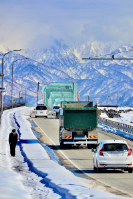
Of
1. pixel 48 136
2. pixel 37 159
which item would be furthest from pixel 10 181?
pixel 48 136

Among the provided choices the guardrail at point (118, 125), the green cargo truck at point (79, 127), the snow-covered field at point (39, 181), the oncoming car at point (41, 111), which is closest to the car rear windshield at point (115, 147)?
the snow-covered field at point (39, 181)

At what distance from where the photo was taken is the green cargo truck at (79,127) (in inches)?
1176

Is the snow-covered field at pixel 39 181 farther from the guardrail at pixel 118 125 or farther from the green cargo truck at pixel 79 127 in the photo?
the guardrail at pixel 118 125

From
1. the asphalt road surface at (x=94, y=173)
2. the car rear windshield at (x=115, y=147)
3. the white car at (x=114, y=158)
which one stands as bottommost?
the asphalt road surface at (x=94, y=173)

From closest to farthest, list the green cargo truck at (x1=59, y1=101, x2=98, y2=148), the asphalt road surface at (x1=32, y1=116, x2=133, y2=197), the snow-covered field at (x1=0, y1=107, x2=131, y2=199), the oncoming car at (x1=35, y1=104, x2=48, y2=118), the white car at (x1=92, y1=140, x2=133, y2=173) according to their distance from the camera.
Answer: the snow-covered field at (x1=0, y1=107, x2=131, y2=199) < the asphalt road surface at (x1=32, y1=116, x2=133, y2=197) < the white car at (x1=92, y1=140, x2=133, y2=173) < the green cargo truck at (x1=59, y1=101, x2=98, y2=148) < the oncoming car at (x1=35, y1=104, x2=48, y2=118)

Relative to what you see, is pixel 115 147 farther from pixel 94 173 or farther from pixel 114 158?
pixel 94 173

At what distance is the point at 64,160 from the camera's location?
24797 millimetres

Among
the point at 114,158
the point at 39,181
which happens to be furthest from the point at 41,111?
the point at 39,181

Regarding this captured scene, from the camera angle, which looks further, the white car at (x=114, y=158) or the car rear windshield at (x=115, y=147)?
the car rear windshield at (x=115, y=147)

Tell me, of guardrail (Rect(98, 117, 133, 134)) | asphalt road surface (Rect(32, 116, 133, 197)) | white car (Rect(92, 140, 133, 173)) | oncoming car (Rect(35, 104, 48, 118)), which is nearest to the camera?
asphalt road surface (Rect(32, 116, 133, 197))

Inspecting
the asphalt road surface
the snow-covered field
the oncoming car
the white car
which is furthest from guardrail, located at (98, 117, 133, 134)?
the white car

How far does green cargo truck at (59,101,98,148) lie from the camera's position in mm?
29859

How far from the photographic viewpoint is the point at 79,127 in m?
30.0

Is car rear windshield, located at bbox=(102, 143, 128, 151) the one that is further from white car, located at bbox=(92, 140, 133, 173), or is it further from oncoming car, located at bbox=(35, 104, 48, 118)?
oncoming car, located at bbox=(35, 104, 48, 118)
